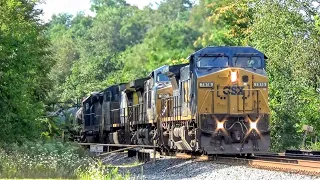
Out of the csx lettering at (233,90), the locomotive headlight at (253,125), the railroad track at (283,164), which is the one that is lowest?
the railroad track at (283,164)

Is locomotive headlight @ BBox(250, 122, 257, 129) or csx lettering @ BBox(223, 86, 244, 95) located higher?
csx lettering @ BBox(223, 86, 244, 95)

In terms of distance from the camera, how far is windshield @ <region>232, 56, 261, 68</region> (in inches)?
841

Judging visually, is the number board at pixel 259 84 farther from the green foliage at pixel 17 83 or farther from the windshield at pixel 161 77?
the green foliage at pixel 17 83

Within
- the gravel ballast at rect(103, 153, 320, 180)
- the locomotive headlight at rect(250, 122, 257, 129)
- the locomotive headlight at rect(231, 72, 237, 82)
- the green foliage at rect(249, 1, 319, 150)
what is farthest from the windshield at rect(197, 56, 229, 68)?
the green foliage at rect(249, 1, 319, 150)

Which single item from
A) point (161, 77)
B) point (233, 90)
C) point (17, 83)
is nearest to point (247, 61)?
point (233, 90)

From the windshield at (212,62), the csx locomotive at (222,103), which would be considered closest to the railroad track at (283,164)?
the csx locomotive at (222,103)

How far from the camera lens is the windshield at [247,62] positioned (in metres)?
21.4

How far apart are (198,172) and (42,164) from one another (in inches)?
159

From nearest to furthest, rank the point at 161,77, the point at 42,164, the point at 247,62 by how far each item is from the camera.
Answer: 1. the point at 42,164
2. the point at 247,62
3. the point at 161,77

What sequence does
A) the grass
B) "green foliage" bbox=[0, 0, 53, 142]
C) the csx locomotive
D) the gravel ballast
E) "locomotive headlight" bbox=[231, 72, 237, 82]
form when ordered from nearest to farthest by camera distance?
the gravel ballast
the grass
the csx locomotive
"locomotive headlight" bbox=[231, 72, 237, 82]
"green foliage" bbox=[0, 0, 53, 142]

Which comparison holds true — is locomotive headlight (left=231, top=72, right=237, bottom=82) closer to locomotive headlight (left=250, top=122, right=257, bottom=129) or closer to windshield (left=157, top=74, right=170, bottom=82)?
locomotive headlight (left=250, top=122, right=257, bottom=129)

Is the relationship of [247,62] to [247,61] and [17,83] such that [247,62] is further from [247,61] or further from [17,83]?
[17,83]

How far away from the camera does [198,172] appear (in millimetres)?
18156

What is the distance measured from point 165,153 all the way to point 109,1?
435 ft
